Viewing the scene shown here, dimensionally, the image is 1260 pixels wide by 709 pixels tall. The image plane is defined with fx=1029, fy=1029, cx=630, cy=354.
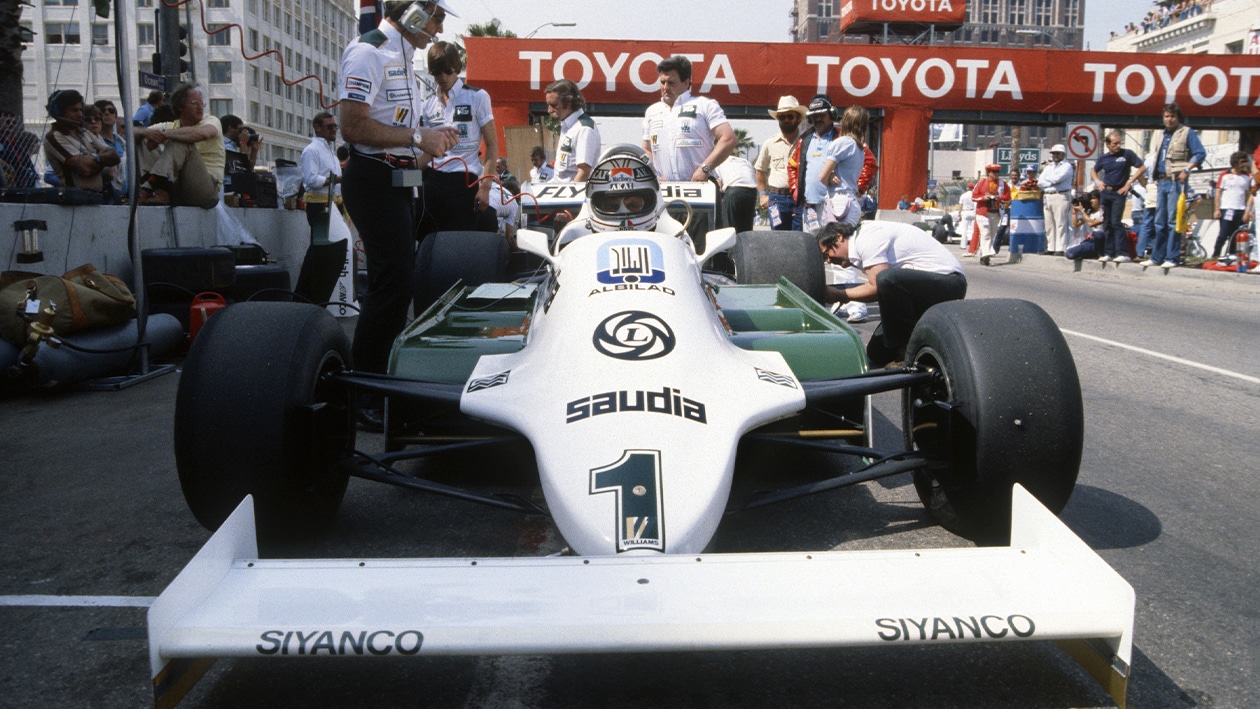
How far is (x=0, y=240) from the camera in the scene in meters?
6.26

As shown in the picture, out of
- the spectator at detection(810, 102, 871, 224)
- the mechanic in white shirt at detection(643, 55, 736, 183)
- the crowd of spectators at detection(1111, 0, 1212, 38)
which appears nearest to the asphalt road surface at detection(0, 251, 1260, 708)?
the mechanic in white shirt at detection(643, 55, 736, 183)

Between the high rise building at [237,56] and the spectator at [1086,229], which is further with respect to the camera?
the high rise building at [237,56]

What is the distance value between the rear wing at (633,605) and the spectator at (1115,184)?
12.9 metres

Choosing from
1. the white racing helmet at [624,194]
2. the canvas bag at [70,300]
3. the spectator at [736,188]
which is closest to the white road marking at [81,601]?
the white racing helmet at [624,194]

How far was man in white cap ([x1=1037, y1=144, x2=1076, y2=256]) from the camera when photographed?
54.7ft

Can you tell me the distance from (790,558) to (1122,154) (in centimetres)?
1341

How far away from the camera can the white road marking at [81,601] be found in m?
2.65

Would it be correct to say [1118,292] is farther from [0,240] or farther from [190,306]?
[0,240]

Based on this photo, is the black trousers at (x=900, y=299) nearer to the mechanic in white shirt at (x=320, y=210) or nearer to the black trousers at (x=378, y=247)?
the black trousers at (x=378, y=247)

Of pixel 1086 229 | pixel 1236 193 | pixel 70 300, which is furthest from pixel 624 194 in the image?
pixel 1086 229

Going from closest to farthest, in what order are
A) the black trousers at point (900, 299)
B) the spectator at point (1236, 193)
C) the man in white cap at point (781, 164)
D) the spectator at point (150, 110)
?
the black trousers at point (900, 299), the man in white cap at point (781, 164), the spectator at point (150, 110), the spectator at point (1236, 193)

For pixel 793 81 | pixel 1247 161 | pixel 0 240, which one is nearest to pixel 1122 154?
pixel 1247 161

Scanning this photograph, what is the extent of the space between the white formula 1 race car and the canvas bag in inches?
108

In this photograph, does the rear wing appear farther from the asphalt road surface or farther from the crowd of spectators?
the crowd of spectators
